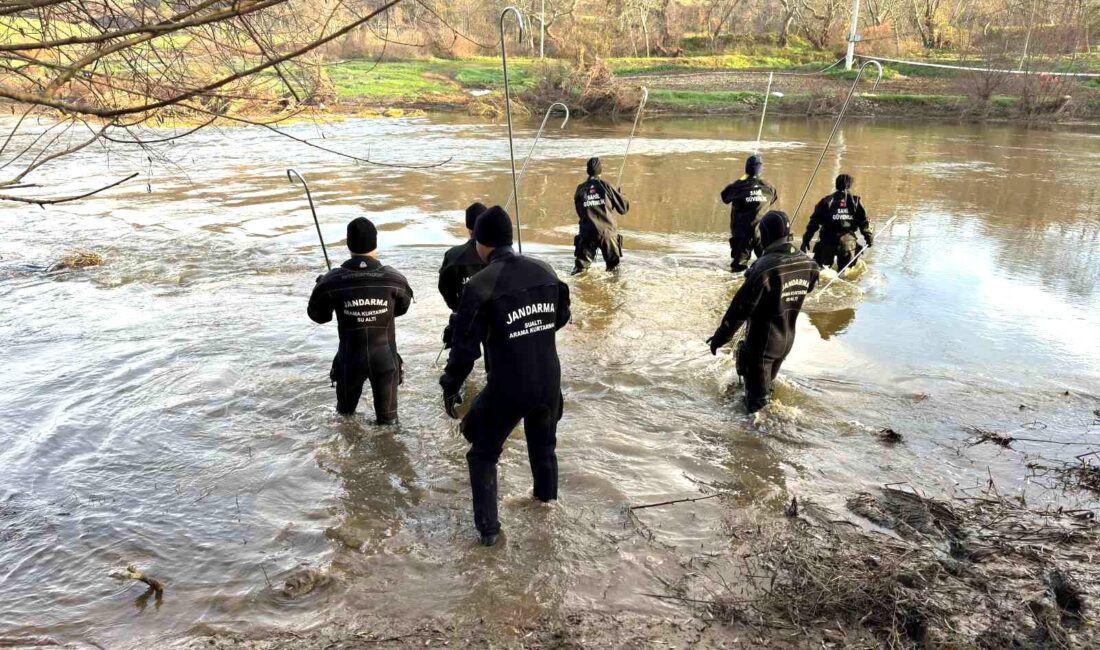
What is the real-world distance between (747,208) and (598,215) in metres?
2.07

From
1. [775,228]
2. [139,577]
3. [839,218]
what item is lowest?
[139,577]

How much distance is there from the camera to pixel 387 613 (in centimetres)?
374

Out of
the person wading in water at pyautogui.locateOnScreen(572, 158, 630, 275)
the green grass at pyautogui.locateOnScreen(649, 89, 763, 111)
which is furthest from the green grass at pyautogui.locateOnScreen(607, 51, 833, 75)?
the person wading in water at pyautogui.locateOnScreen(572, 158, 630, 275)

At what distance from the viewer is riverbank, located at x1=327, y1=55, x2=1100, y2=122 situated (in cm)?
3200

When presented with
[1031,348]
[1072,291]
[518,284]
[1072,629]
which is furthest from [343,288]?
[1072,291]

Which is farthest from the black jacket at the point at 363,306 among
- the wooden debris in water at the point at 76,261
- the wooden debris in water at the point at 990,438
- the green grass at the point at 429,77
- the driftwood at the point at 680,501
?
the green grass at the point at 429,77

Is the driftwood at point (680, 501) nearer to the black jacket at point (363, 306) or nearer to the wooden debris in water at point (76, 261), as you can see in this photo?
the black jacket at point (363, 306)

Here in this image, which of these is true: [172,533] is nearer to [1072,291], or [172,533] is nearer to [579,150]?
[1072,291]

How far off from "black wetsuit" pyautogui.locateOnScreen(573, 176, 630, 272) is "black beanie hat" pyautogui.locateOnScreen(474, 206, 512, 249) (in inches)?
234

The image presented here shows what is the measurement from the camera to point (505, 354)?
13.3 feet

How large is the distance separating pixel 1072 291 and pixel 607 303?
6.20 m

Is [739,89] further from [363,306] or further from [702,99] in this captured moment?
[363,306]

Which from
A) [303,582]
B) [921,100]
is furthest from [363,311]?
[921,100]

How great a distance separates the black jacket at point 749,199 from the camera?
9977 mm
